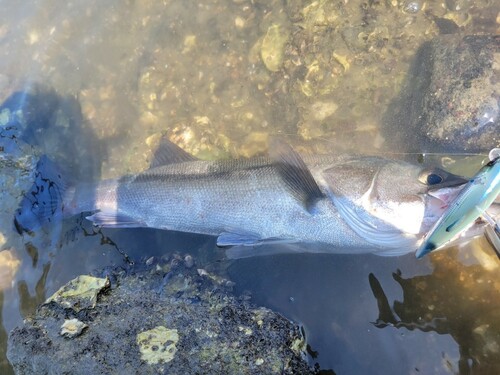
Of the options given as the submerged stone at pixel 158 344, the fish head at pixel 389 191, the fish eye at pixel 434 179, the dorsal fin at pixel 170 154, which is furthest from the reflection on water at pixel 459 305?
the dorsal fin at pixel 170 154

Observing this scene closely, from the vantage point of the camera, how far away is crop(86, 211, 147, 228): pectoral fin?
435 cm

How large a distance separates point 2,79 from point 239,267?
4.55 metres

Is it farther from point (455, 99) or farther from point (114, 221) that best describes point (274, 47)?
point (114, 221)

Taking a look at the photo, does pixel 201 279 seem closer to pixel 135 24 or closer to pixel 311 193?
pixel 311 193

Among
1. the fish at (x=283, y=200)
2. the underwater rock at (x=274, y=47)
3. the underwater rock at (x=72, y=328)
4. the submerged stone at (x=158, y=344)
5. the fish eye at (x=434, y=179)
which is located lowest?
the submerged stone at (x=158, y=344)

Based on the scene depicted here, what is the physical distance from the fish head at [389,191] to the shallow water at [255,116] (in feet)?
2.31

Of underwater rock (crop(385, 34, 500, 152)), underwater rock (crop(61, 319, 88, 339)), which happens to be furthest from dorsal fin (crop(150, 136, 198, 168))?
underwater rock (crop(385, 34, 500, 152))

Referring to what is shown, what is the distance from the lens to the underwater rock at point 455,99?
393cm

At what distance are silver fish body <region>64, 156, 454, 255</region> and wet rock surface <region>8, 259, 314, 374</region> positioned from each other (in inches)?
35.8

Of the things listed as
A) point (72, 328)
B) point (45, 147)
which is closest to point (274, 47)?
point (45, 147)

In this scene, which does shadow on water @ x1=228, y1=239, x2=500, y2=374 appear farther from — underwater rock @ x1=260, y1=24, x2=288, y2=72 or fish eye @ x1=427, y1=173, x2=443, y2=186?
underwater rock @ x1=260, y1=24, x2=288, y2=72

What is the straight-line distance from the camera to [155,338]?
9.31 ft

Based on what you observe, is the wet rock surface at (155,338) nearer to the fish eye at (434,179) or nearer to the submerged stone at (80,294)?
the submerged stone at (80,294)

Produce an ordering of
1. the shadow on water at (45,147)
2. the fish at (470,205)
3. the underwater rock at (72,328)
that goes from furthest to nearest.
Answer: the shadow on water at (45,147), the underwater rock at (72,328), the fish at (470,205)
